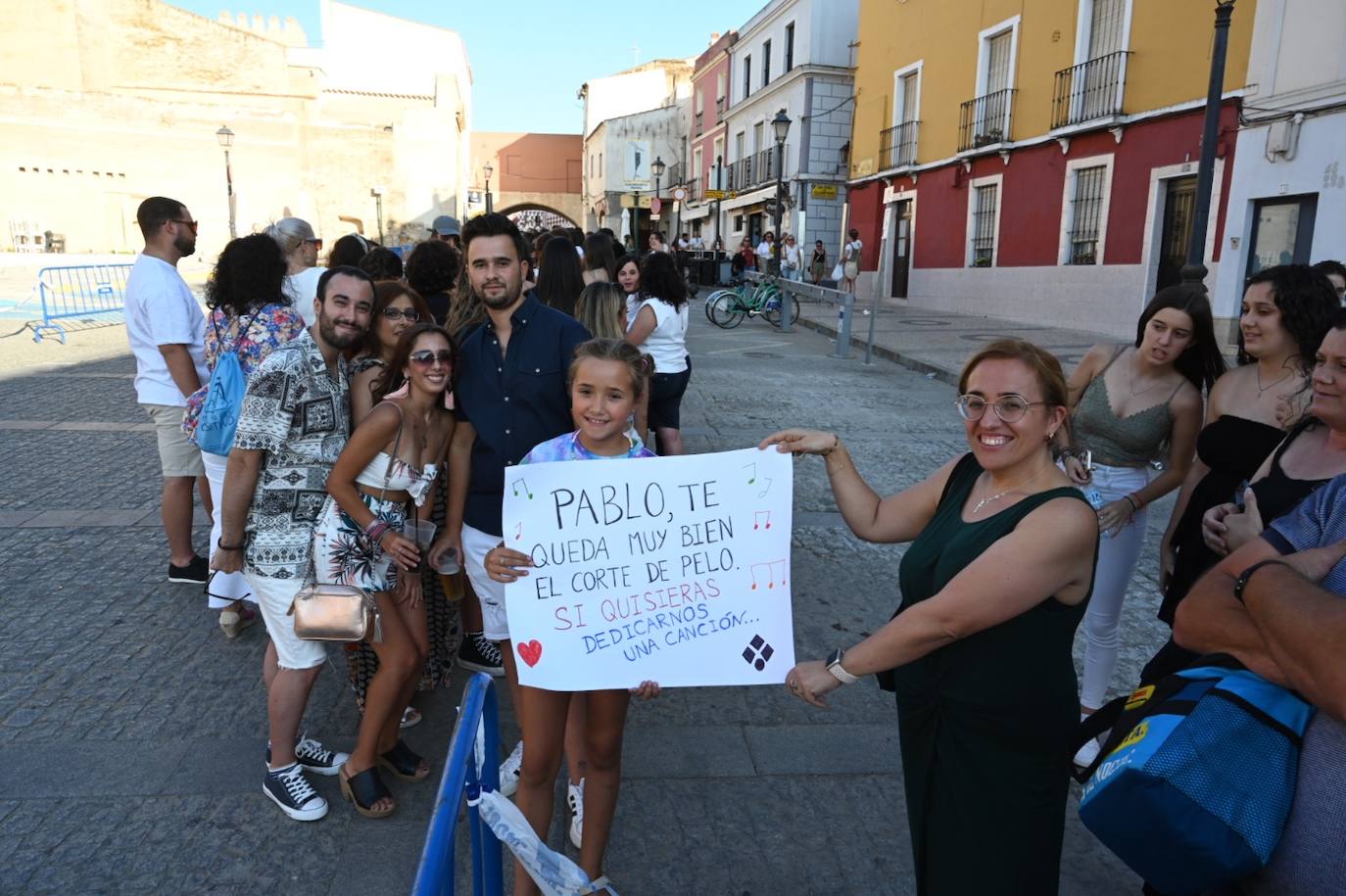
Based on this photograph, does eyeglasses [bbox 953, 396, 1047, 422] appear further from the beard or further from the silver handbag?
the beard

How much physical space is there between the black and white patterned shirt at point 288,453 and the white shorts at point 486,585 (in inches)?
20.4

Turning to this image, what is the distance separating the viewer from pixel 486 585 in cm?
281

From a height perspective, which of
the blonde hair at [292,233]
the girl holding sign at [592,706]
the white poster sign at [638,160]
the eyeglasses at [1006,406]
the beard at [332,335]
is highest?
the white poster sign at [638,160]

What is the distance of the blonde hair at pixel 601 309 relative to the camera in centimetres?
495

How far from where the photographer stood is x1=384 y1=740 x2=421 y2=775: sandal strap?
3004 millimetres

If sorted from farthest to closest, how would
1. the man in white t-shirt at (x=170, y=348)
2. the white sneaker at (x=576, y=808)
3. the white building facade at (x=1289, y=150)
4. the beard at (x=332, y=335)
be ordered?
the white building facade at (x=1289, y=150) → the man in white t-shirt at (x=170, y=348) → the beard at (x=332, y=335) → the white sneaker at (x=576, y=808)

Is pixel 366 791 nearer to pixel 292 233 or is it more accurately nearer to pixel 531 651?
pixel 531 651

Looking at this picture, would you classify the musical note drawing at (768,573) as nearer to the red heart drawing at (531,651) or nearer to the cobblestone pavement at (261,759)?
the red heart drawing at (531,651)

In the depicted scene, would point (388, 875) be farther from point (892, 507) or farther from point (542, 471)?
point (892, 507)

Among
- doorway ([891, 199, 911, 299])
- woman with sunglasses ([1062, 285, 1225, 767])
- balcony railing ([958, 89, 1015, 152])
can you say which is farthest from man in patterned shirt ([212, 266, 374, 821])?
doorway ([891, 199, 911, 299])

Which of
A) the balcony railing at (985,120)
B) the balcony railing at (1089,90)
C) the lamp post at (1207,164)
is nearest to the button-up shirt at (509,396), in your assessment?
the lamp post at (1207,164)

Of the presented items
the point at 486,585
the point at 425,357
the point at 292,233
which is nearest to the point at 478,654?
the point at 486,585

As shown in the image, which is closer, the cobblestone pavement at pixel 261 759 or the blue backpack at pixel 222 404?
the cobblestone pavement at pixel 261 759

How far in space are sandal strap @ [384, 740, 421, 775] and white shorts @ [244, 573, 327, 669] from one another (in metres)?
0.44
